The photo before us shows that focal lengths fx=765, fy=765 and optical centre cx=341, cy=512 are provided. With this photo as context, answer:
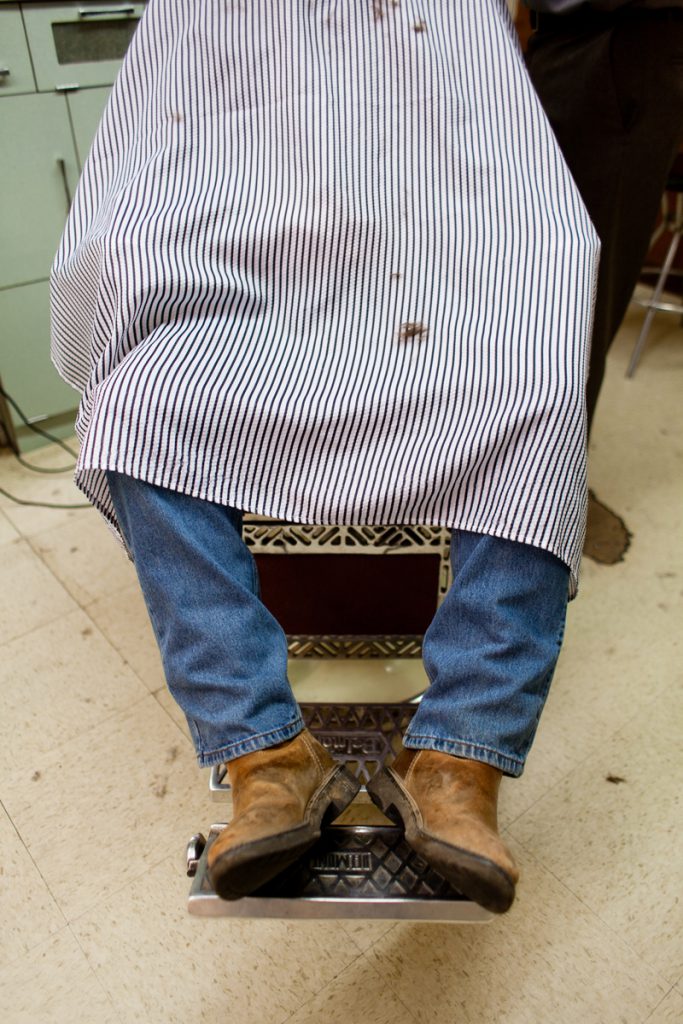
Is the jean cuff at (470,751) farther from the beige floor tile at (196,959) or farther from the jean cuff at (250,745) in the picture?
the beige floor tile at (196,959)

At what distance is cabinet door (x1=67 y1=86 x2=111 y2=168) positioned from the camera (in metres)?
1.96

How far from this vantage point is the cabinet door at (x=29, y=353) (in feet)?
6.77

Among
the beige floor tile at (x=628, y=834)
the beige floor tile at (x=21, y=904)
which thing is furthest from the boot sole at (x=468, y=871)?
the beige floor tile at (x=21, y=904)

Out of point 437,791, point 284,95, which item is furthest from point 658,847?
Result: point 284,95

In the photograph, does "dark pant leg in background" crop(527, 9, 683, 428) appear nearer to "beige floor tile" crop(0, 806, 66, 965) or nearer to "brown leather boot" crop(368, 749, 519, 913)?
"brown leather boot" crop(368, 749, 519, 913)

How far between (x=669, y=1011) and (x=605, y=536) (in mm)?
1107

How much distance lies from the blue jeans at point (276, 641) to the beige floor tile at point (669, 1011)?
1.35 feet

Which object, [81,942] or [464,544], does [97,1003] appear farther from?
[464,544]

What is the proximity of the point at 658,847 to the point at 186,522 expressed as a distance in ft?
3.03

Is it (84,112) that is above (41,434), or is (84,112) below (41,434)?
above

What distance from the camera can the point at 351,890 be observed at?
3.05 ft

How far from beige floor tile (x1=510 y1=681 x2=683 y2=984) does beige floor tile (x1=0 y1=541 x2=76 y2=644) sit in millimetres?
1086

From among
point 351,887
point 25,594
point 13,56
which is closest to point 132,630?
point 25,594

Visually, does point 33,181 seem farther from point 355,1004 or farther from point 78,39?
Result: point 355,1004
